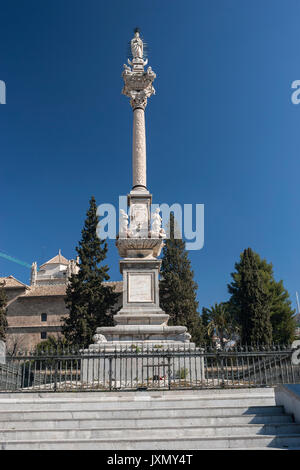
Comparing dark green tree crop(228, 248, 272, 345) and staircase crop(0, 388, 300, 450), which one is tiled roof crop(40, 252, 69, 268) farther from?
staircase crop(0, 388, 300, 450)

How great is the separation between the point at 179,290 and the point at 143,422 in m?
25.1

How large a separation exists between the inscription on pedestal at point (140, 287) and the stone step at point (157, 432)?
10.2 metres

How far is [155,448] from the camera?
21.0ft

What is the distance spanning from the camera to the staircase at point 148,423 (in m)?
6.49

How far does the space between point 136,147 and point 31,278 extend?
49.0 metres

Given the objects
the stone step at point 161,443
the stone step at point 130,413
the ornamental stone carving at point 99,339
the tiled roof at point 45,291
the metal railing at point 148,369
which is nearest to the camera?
the stone step at point 161,443

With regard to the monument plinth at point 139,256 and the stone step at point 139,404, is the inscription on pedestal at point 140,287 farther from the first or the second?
the stone step at point 139,404

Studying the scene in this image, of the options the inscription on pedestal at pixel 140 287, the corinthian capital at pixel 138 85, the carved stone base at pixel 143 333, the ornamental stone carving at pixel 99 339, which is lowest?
the ornamental stone carving at pixel 99 339

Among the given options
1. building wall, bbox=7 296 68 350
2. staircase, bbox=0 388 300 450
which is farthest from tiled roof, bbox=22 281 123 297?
staircase, bbox=0 388 300 450

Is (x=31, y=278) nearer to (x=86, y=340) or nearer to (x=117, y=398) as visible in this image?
(x=86, y=340)

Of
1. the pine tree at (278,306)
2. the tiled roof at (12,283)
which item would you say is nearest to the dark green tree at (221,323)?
the pine tree at (278,306)

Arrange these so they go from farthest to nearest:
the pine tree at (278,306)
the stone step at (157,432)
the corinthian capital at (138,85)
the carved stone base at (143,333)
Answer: the pine tree at (278,306)
the corinthian capital at (138,85)
the carved stone base at (143,333)
the stone step at (157,432)

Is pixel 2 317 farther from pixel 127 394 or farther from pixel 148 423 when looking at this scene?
pixel 148 423

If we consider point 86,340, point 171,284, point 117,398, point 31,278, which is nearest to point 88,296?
point 86,340
